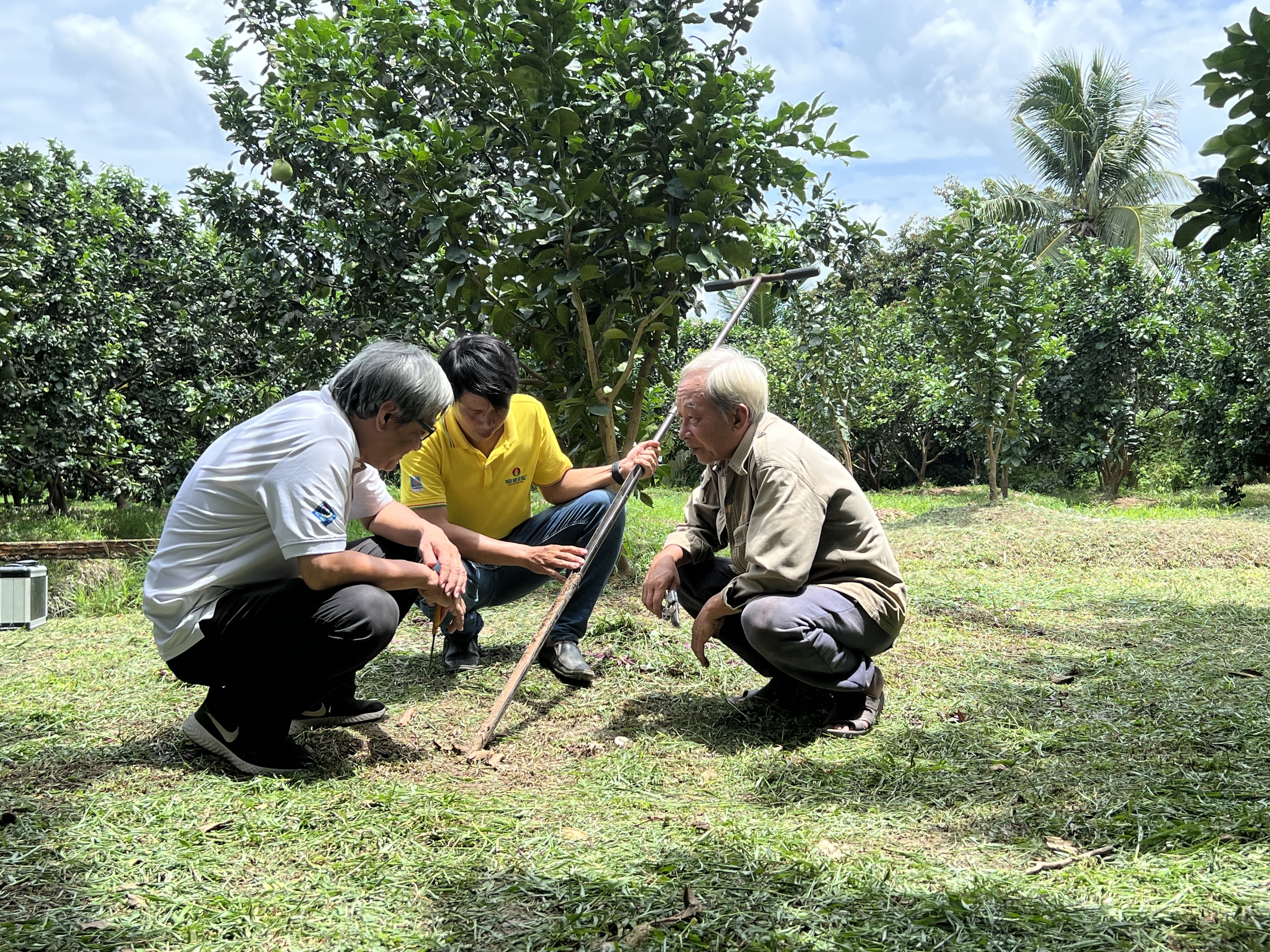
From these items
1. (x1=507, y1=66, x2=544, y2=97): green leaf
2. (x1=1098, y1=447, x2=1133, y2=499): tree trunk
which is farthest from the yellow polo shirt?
(x1=1098, y1=447, x2=1133, y2=499): tree trunk

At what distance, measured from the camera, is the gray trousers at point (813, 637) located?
8.81 feet

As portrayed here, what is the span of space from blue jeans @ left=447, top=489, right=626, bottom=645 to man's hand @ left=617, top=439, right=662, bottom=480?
221 mm

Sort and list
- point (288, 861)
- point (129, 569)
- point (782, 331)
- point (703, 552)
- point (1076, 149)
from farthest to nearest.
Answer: point (1076, 149), point (782, 331), point (129, 569), point (703, 552), point (288, 861)

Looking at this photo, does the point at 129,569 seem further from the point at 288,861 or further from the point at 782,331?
the point at 782,331

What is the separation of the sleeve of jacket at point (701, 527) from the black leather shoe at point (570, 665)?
0.68 metres

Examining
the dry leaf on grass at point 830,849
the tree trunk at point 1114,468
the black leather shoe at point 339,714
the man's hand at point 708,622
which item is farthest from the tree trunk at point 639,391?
the tree trunk at point 1114,468

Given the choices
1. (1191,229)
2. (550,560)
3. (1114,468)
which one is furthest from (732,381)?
(1114,468)

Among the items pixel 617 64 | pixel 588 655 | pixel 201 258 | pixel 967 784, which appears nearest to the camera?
pixel 967 784

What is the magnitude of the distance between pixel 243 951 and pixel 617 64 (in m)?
3.83

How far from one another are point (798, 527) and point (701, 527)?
60 cm

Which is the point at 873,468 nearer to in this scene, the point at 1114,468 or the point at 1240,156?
the point at 1114,468

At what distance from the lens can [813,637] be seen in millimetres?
2697

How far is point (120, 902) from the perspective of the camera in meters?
1.85

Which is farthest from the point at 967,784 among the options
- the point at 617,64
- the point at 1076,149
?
the point at 1076,149
